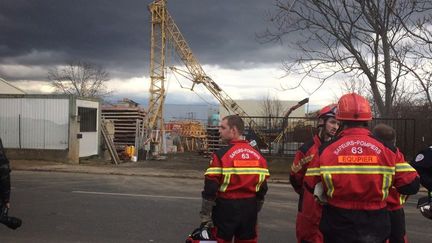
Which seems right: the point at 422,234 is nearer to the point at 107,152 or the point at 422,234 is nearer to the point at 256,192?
the point at 256,192

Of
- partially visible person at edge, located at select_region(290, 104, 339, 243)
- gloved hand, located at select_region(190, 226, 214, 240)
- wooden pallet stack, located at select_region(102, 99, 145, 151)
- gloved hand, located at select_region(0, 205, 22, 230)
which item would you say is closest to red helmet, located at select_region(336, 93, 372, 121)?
partially visible person at edge, located at select_region(290, 104, 339, 243)

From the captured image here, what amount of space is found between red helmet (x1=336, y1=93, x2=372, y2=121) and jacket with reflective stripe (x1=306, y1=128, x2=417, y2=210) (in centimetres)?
9

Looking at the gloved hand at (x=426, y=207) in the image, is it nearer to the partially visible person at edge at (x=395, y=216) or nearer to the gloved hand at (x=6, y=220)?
the partially visible person at edge at (x=395, y=216)

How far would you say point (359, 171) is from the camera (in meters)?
3.31

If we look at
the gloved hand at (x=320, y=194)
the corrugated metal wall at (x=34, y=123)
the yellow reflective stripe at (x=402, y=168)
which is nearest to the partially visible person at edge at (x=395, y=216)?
the yellow reflective stripe at (x=402, y=168)

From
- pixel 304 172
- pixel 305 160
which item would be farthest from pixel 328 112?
pixel 304 172

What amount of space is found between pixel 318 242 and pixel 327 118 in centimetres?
110

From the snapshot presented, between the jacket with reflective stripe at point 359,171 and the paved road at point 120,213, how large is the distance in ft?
13.8

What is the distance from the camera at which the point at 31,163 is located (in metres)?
19.2

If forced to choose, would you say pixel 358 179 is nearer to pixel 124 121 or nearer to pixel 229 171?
pixel 229 171

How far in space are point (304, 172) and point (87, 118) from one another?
18711mm

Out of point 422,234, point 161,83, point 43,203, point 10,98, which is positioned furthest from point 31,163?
point 161,83

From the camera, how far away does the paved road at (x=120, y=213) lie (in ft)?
24.8

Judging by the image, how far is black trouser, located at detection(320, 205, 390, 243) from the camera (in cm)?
333
